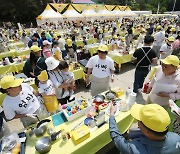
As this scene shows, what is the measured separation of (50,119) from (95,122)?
776mm

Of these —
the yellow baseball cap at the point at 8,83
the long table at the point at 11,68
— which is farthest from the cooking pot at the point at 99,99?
the long table at the point at 11,68

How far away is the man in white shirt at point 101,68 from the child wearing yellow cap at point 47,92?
1.01m

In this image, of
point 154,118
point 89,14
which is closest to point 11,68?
point 154,118

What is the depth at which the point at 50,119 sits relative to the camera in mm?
2514

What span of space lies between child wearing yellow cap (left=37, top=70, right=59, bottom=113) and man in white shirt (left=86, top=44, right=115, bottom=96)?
101cm

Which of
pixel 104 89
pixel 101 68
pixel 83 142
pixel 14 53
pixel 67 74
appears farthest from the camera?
pixel 14 53

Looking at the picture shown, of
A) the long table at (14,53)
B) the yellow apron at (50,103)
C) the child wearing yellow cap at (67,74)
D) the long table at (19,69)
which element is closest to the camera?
the yellow apron at (50,103)

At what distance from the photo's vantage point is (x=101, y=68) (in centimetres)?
327

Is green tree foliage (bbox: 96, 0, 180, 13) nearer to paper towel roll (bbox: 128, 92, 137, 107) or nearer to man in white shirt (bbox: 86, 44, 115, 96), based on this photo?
man in white shirt (bbox: 86, 44, 115, 96)

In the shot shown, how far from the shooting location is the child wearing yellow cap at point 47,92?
107 inches

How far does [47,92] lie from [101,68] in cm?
126

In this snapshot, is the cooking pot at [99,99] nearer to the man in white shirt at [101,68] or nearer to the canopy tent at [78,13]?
the man in white shirt at [101,68]

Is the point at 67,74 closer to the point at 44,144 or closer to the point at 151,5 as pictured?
the point at 44,144

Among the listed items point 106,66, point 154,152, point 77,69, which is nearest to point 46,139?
point 154,152
